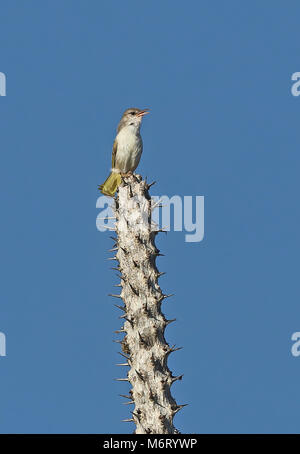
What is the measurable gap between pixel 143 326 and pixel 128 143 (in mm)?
6067

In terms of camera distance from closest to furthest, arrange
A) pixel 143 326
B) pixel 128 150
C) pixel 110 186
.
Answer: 1. pixel 143 326
2. pixel 110 186
3. pixel 128 150

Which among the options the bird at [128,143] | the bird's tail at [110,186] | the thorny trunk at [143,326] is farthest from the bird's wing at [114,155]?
the thorny trunk at [143,326]

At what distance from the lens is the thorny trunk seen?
766cm

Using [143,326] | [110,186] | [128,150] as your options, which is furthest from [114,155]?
[143,326]

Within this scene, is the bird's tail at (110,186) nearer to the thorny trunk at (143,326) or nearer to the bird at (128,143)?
the bird at (128,143)

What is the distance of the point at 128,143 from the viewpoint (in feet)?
44.2

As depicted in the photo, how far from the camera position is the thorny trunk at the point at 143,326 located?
7.66 metres

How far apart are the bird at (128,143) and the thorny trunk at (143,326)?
16.4 feet

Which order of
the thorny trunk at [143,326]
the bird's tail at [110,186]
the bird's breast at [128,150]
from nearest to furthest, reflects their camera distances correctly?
the thorny trunk at [143,326] < the bird's tail at [110,186] < the bird's breast at [128,150]

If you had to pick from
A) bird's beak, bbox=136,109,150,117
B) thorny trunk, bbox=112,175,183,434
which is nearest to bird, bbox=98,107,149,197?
bird's beak, bbox=136,109,150,117

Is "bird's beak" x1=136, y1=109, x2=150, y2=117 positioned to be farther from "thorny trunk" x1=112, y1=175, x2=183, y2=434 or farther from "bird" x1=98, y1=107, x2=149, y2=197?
"thorny trunk" x1=112, y1=175, x2=183, y2=434

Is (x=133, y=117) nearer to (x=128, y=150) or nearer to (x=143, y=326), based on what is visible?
(x=128, y=150)
